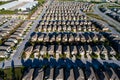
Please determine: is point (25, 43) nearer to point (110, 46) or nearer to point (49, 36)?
point (49, 36)

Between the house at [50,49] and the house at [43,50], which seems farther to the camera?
the house at [50,49]

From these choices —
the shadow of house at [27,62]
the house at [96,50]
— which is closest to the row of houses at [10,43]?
the shadow of house at [27,62]

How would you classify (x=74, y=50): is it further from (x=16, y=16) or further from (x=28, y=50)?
(x=16, y=16)

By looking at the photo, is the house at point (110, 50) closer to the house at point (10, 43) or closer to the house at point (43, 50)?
the house at point (43, 50)

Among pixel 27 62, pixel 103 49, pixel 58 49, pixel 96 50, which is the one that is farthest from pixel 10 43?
Answer: pixel 103 49

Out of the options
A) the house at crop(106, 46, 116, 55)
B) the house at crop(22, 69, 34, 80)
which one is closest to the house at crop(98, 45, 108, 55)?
the house at crop(106, 46, 116, 55)

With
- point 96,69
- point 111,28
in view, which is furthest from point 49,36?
point 111,28
